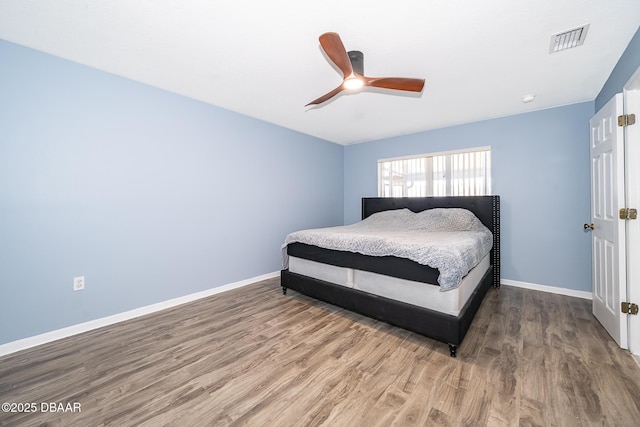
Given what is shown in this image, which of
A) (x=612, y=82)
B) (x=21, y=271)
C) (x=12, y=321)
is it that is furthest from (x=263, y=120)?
(x=612, y=82)

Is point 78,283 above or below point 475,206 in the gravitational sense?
below

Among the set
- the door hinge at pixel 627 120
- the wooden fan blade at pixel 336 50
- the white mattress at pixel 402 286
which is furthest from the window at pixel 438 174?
the wooden fan blade at pixel 336 50

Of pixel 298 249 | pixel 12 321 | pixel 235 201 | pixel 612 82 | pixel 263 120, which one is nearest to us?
pixel 12 321

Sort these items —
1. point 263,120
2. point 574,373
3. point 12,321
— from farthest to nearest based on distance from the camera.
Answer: point 263,120 → point 12,321 → point 574,373

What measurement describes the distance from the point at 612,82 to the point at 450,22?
6.41ft

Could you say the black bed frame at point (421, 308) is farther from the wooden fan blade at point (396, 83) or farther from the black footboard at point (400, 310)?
the wooden fan blade at point (396, 83)

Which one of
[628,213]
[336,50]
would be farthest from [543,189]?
[336,50]

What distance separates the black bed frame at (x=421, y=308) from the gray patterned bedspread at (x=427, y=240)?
0.24 metres

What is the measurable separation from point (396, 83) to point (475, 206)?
255 cm

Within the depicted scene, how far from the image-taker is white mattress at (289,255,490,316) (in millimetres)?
1973

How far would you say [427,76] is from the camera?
8.18 feet

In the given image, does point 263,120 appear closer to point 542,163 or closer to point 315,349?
point 315,349

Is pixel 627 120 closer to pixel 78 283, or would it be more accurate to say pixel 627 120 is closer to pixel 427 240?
pixel 427 240

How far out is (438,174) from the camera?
419 centimetres
